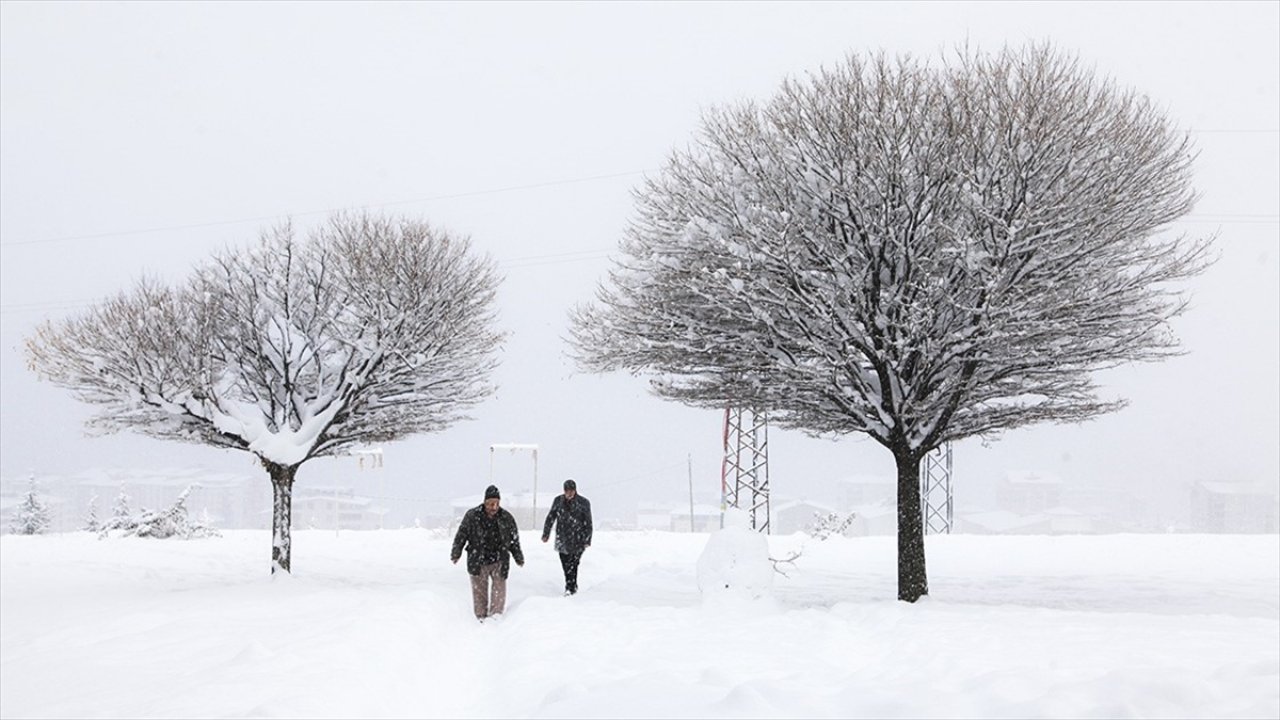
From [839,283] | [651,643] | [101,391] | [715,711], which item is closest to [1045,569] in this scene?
[839,283]

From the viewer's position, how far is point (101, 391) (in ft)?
52.3

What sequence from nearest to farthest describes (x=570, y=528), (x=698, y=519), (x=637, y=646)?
(x=637, y=646) < (x=570, y=528) < (x=698, y=519)

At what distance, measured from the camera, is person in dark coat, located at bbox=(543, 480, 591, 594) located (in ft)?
46.2

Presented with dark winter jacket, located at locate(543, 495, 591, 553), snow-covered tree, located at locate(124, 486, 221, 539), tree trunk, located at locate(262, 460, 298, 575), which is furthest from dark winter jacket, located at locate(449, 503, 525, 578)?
snow-covered tree, located at locate(124, 486, 221, 539)

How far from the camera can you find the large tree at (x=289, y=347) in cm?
1553

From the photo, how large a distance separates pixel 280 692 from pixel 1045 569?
57.0 feet

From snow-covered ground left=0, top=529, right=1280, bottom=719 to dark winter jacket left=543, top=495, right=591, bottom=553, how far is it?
3.18 ft

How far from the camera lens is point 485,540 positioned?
39.2 feet

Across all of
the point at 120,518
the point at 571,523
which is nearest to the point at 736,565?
the point at 571,523

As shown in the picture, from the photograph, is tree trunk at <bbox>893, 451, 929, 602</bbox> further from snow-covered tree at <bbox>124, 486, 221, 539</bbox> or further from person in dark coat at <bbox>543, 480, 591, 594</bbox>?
snow-covered tree at <bbox>124, 486, 221, 539</bbox>

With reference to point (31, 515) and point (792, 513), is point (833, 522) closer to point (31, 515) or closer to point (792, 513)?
point (31, 515)

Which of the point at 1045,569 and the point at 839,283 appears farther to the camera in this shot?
the point at 1045,569

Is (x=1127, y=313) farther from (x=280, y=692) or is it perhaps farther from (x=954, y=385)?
(x=280, y=692)

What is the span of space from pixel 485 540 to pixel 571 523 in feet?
7.83
